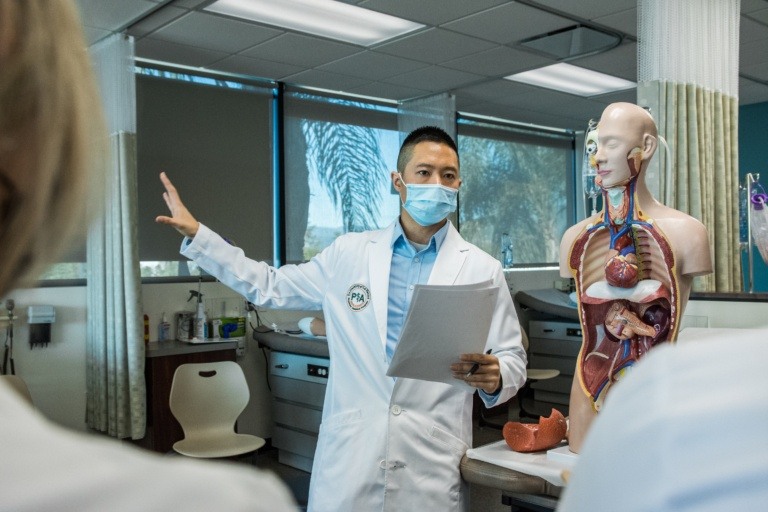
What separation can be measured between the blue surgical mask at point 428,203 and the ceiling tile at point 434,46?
246 centimetres

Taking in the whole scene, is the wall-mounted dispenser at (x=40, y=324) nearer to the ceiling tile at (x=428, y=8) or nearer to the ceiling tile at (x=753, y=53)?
the ceiling tile at (x=428, y=8)

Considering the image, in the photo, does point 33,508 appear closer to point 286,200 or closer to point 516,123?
point 286,200

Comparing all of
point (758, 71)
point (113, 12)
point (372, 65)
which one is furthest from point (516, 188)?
point (113, 12)

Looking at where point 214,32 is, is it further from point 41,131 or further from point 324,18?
point 41,131

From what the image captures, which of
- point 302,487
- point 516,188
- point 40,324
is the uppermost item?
point 516,188

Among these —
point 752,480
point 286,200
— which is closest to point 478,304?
point 752,480

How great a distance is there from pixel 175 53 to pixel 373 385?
3542 mm

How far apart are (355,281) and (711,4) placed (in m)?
2.08

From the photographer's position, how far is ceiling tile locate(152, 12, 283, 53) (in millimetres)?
4434

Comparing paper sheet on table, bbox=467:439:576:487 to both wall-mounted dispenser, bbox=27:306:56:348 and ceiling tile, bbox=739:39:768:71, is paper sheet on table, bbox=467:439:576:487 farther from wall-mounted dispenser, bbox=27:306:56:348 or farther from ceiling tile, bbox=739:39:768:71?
ceiling tile, bbox=739:39:768:71

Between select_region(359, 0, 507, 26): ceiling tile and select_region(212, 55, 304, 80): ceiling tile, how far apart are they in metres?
1.31

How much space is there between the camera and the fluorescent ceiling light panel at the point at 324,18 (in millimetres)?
4312

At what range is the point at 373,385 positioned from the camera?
2340 millimetres

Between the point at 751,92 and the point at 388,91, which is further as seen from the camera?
the point at 751,92
